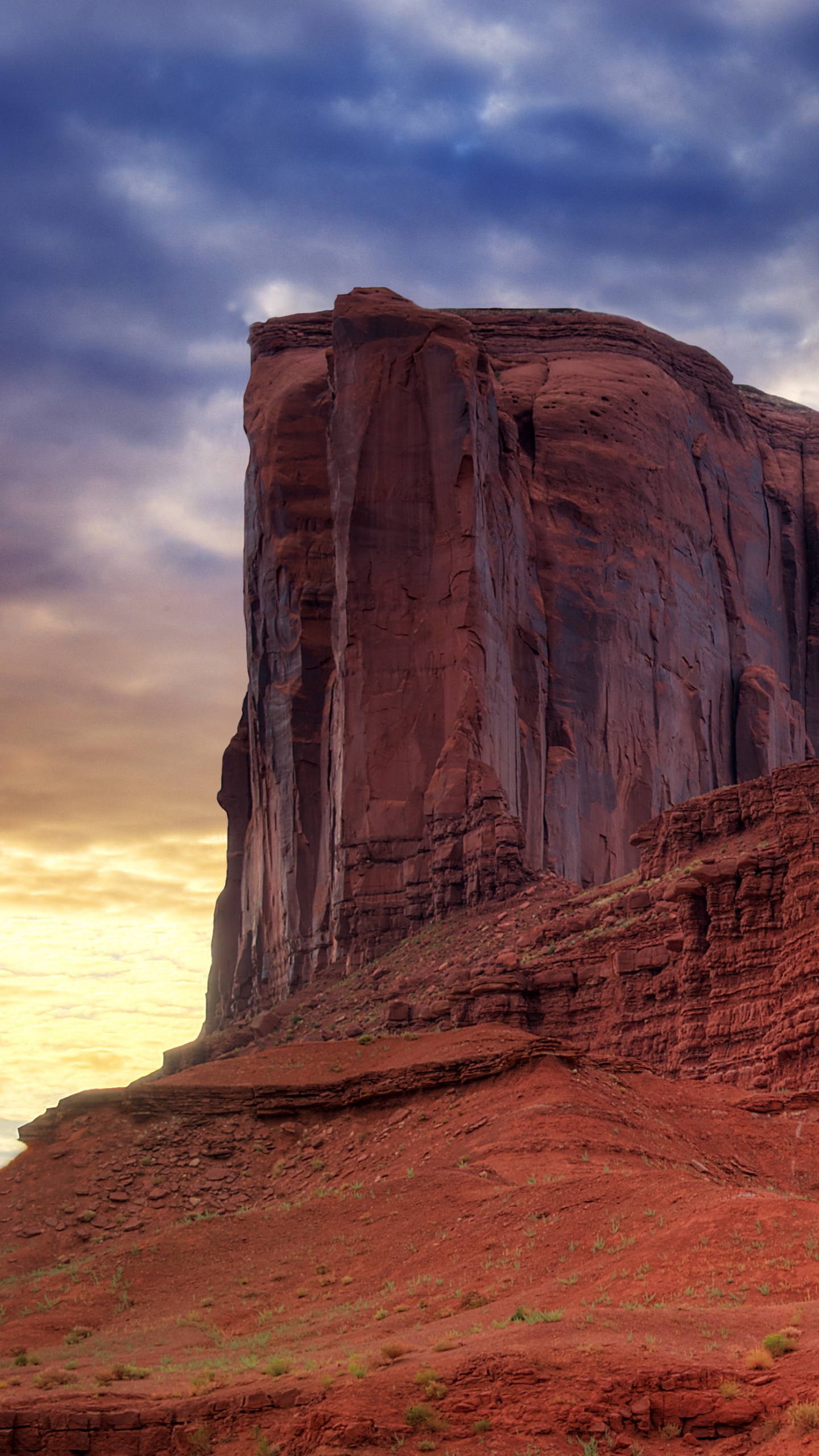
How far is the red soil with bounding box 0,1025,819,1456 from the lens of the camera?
606 inches

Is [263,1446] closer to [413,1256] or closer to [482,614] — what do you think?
[413,1256]

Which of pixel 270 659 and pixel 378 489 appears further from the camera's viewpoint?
pixel 270 659

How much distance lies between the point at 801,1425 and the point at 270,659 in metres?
62.6

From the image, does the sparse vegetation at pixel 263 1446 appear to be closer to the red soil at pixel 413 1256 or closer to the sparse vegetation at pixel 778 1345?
the red soil at pixel 413 1256

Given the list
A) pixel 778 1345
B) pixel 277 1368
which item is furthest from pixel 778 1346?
pixel 277 1368

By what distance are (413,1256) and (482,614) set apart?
39.9m

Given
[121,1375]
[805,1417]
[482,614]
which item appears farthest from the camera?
[482,614]

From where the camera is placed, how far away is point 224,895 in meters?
84.9

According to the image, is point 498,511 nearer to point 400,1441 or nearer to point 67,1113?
point 67,1113

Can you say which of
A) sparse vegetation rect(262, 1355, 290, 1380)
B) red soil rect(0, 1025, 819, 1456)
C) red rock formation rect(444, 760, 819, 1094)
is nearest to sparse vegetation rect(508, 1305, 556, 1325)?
red soil rect(0, 1025, 819, 1456)

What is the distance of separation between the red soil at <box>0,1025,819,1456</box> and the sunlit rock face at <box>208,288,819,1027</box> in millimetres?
24119

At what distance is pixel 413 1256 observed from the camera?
77.5ft

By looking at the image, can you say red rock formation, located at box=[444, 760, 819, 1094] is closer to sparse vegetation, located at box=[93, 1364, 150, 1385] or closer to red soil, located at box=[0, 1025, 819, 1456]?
red soil, located at box=[0, 1025, 819, 1456]

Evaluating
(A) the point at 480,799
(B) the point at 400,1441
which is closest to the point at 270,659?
(A) the point at 480,799
